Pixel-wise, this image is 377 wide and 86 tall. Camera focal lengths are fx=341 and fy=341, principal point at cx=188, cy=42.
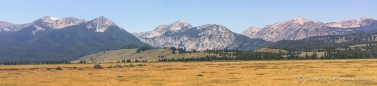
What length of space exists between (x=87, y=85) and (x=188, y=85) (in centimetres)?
1739

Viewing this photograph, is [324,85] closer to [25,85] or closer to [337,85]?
[337,85]

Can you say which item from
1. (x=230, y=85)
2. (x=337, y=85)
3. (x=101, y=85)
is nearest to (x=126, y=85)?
(x=101, y=85)

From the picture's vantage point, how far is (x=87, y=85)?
2265 inches

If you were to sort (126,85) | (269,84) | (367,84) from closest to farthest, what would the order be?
(367,84) → (269,84) → (126,85)

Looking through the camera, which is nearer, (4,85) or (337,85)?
(337,85)

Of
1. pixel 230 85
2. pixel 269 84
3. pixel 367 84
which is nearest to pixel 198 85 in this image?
pixel 230 85

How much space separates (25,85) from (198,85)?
3054 cm

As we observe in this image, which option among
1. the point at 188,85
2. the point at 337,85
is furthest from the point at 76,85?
the point at 337,85

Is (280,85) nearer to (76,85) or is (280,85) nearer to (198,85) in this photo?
(198,85)

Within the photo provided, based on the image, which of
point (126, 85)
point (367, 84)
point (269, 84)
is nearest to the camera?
point (367, 84)

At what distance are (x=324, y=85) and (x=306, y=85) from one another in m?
2.46

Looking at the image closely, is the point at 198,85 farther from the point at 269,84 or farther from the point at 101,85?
the point at 101,85

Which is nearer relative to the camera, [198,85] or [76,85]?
[198,85]

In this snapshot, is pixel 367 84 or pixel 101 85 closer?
pixel 367 84
